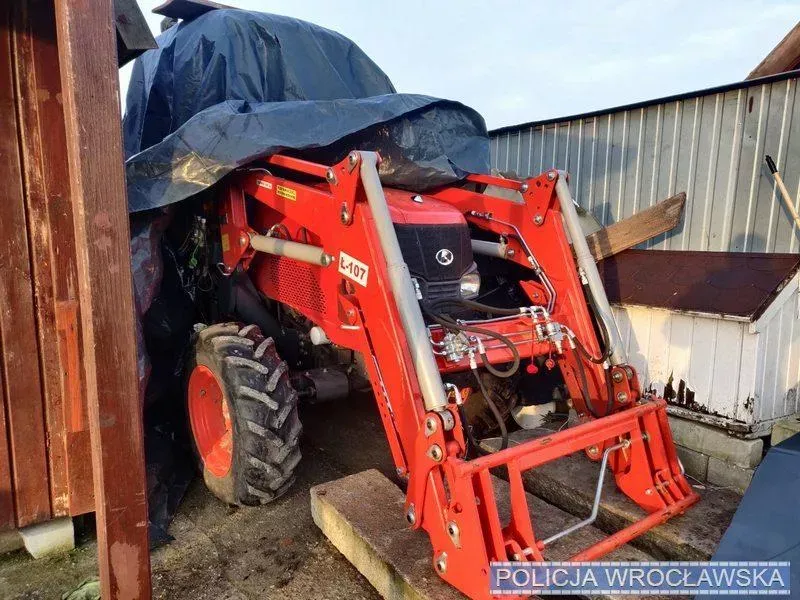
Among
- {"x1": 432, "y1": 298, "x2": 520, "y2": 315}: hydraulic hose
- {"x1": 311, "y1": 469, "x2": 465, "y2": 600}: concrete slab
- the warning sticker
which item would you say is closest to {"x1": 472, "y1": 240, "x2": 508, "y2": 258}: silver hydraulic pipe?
{"x1": 432, "y1": 298, "x2": 520, "y2": 315}: hydraulic hose

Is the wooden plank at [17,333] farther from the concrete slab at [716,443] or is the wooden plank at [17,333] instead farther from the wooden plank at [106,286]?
the concrete slab at [716,443]

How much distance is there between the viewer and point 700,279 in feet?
11.2

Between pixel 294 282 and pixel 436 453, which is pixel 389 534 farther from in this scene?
pixel 294 282

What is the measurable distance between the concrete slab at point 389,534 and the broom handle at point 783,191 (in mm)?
3092

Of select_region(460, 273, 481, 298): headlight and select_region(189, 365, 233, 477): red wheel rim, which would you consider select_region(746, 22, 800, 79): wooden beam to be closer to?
select_region(460, 273, 481, 298): headlight

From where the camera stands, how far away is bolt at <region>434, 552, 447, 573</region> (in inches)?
83.5

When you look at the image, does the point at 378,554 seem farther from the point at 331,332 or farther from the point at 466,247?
the point at 466,247

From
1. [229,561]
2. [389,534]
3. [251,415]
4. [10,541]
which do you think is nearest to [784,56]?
[389,534]

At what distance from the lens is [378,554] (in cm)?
238

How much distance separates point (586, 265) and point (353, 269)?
1.36m

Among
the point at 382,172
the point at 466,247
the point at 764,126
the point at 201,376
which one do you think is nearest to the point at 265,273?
the point at 201,376

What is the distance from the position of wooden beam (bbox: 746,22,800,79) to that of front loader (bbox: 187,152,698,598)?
3726 mm

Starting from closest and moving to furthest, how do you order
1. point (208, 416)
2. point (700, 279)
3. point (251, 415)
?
point (251, 415)
point (700, 279)
point (208, 416)

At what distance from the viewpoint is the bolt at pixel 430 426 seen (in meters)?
2.10
